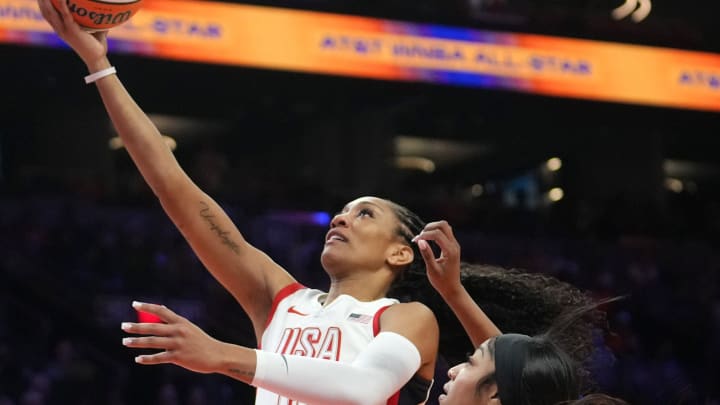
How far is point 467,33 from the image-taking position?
1344 centimetres

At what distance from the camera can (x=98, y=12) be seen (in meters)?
3.22

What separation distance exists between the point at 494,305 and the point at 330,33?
9.51m

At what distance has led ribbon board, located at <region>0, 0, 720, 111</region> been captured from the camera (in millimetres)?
12188

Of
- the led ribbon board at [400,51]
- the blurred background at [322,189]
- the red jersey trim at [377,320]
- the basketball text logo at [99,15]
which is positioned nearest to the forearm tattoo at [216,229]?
Result: the red jersey trim at [377,320]

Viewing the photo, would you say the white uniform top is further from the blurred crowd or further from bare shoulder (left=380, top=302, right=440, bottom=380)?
the blurred crowd

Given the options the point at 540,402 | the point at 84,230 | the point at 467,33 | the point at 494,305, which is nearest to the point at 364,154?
the point at 467,33

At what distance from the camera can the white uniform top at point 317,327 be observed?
327 centimetres

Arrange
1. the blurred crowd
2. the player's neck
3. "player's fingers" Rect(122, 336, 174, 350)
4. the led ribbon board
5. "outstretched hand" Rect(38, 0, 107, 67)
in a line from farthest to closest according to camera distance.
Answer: the led ribbon board, the blurred crowd, the player's neck, "outstretched hand" Rect(38, 0, 107, 67), "player's fingers" Rect(122, 336, 174, 350)

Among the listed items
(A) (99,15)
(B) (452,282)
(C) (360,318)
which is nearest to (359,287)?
(C) (360,318)

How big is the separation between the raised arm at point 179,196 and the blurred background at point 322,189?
1.46m

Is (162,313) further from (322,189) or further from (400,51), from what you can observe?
(322,189)

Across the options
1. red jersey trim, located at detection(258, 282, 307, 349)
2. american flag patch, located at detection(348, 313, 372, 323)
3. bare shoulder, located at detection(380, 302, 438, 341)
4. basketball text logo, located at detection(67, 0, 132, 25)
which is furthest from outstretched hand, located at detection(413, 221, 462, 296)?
basketball text logo, located at detection(67, 0, 132, 25)

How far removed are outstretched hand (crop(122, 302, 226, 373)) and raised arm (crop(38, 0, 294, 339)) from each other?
1.00 meters

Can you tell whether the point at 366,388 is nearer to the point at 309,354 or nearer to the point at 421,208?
the point at 309,354
